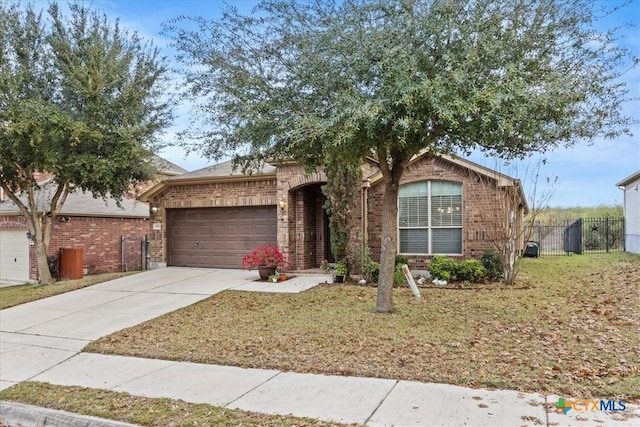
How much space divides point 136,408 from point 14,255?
53.8ft

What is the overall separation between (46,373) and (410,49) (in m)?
6.82

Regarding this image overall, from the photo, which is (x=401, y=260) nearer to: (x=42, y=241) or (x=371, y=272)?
(x=371, y=272)

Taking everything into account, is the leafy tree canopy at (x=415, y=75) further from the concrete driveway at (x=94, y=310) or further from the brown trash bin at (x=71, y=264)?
Answer: the brown trash bin at (x=71, y=264)

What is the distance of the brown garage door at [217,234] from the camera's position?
51.2 feet

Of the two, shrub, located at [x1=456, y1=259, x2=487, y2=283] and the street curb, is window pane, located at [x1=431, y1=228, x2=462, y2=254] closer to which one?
shrub, located at [x1=456, y1=259, x2=487, y2=283]

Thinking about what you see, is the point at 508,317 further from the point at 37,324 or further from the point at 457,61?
the point at 37,324

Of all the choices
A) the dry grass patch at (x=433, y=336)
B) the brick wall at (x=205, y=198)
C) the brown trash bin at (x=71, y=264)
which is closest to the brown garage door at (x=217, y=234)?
the brick wall at (x=205, y=198)

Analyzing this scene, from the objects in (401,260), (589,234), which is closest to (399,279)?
(401,260)

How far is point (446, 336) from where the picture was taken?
6.95 meters

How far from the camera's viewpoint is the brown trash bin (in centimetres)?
1661

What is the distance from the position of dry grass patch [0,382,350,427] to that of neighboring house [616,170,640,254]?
20.3m

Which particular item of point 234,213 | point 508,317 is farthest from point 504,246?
point 234,213

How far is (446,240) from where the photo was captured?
43.4 feet

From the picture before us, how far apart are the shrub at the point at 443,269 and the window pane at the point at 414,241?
0.93 m
